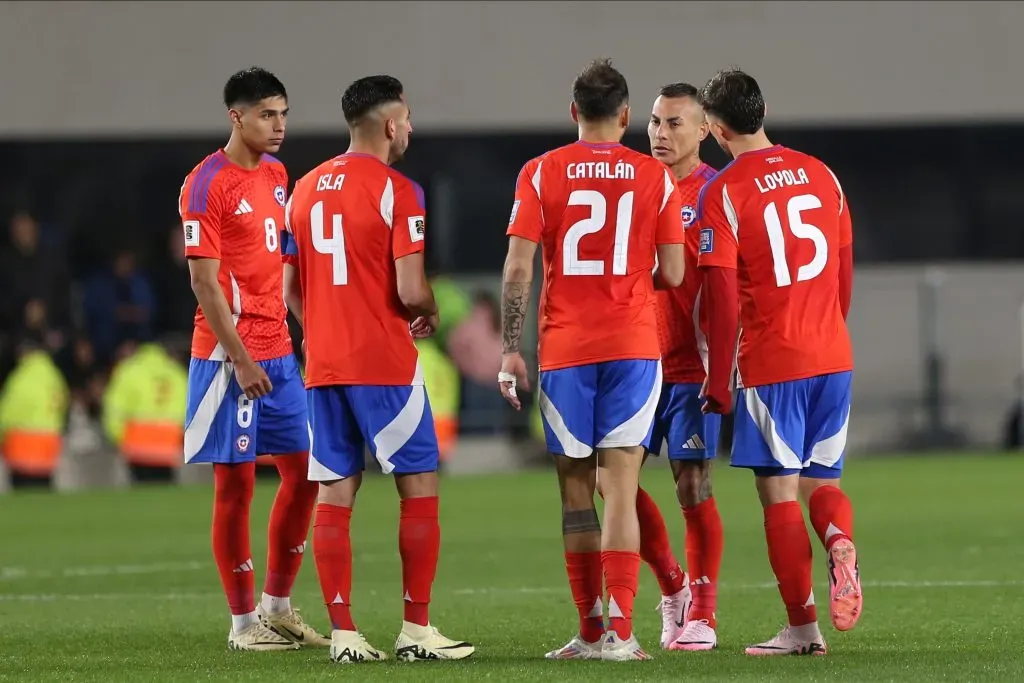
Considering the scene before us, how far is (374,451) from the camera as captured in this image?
21.6ft

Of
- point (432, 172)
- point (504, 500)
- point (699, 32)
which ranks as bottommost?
point (504, 500)

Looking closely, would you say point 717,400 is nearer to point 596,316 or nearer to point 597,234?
point 596,316

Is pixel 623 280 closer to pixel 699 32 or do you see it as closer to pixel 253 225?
pixel 253 225

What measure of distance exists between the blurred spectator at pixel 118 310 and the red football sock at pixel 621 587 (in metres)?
Answer: 14.7

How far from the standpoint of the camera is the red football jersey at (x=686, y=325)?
7156mm

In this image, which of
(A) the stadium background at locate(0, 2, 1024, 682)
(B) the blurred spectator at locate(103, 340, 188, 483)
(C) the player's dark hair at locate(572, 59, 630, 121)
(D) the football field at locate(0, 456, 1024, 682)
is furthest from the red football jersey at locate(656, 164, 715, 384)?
(B) the blurred spectator at locate(103, 340, 188, 483)

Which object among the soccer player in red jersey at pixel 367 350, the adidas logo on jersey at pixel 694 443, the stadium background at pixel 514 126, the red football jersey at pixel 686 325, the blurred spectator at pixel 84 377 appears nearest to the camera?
the soccer player in red jersey at pixel 367 350

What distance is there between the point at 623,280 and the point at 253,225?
1.64 meters

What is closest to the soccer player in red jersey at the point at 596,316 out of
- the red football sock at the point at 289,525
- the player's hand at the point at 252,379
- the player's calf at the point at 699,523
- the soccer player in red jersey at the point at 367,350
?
the soccer player in red jersey at the point at 367,350

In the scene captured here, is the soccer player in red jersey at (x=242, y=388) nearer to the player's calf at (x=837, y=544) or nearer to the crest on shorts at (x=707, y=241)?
the crest on shorts at (x=707, y=241)

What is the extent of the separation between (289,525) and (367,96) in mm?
1807

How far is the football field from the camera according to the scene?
6305mm

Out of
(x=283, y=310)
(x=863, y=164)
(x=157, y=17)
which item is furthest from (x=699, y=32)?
(x=283, y=310)

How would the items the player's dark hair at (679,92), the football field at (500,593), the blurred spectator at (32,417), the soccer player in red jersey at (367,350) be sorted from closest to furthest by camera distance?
the football field at (500,593)
the soccer player in red jersey at (367,350)
the player's dark hair at (679,92)
the blurred spectator at (32,417)
